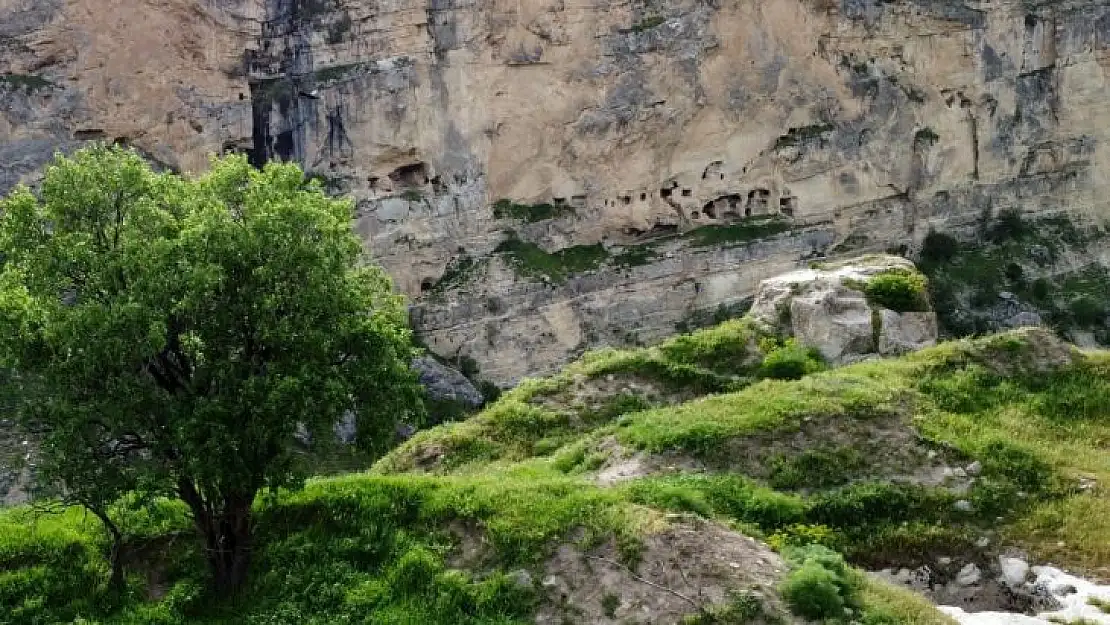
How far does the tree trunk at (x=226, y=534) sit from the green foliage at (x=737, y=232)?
43.1 meters

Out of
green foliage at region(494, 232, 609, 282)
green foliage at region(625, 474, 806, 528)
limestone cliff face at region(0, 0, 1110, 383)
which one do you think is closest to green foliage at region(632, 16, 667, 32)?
limestone cliff face at region(0, 0, 1110, 383)

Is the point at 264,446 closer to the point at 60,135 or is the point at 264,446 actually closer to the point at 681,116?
the point at 60,135

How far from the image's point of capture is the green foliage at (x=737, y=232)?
2104 inches

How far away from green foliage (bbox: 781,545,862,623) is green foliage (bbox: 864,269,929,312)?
9075 millimetres

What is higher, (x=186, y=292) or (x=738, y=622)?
(x=186, y=292)

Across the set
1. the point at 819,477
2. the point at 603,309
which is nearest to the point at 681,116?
the point at 603,309

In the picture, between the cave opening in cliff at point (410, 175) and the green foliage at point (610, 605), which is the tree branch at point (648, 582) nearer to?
the green foliage at point (610, 605)

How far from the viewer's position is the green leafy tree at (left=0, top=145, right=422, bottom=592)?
1088 centimetres

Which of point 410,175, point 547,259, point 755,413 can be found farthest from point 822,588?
point 410,175

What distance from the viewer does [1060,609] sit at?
1030 centimetres

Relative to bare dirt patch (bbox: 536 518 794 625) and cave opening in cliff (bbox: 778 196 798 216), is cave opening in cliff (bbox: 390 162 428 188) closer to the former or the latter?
cave opening in cliff (bbox: 778 196 798 216)

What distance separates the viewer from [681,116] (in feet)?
181

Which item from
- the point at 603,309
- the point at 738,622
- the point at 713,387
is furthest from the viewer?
the point at 603,309

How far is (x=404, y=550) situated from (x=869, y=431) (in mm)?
5928
